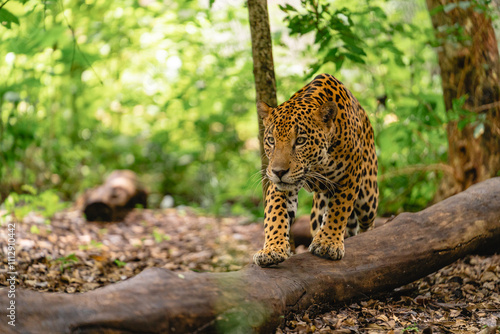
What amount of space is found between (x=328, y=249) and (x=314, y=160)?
915 mm

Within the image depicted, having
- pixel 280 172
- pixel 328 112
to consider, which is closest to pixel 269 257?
pixel 280 172

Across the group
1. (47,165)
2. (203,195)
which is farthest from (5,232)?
(203,195)

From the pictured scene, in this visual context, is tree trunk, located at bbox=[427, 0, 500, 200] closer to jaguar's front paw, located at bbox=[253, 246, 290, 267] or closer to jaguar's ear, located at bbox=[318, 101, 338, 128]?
jaguar's ear, located at bbox=[318, 101, 338, 128]

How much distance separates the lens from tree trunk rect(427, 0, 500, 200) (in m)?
7.41

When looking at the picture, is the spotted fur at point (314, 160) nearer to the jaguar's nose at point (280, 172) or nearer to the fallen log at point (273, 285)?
the jaguar's nose at point (280, 172)

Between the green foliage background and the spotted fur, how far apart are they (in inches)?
89.9

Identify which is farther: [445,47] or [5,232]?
[445,47]

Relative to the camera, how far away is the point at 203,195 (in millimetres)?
13148

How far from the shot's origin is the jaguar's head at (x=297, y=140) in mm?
4664

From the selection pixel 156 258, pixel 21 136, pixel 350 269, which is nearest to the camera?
pixel 350 269

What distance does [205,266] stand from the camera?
7.24m

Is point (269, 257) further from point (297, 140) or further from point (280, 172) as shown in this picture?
point (297, 140)

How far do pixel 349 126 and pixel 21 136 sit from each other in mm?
6282

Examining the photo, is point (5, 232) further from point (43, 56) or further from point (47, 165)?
point (43, 56)
